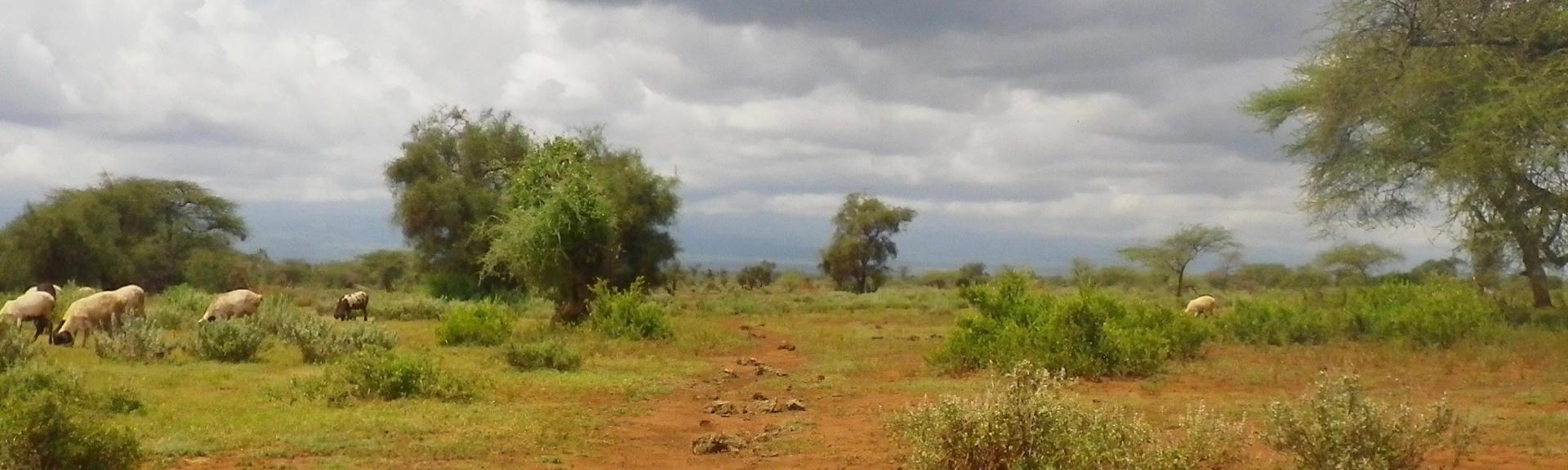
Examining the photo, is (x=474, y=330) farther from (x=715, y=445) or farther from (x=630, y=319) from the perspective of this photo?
(x=715, y=445)

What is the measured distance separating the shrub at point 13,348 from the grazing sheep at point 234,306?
710 centimetres

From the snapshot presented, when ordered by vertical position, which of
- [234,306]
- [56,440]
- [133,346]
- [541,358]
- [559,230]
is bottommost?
[56,440]

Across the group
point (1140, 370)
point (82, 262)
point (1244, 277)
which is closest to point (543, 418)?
point (1140, 370)

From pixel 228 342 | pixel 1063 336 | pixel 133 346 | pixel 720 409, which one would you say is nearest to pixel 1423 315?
pixel 1063 336

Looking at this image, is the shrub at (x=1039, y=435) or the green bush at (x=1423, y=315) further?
the green bush at (x=1423, y=315)

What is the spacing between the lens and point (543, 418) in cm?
1250

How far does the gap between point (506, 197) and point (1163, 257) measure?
115ft

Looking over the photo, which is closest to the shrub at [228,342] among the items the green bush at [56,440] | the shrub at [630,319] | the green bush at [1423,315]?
the shrub at [630,319]

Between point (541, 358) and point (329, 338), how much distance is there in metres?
3.66

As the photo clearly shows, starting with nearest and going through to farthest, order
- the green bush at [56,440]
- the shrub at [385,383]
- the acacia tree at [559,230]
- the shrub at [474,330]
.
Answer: the green bush at [56,440] → the shrub at [385,383] → the shrub at [474,330] → the acacia tree at [559,230]

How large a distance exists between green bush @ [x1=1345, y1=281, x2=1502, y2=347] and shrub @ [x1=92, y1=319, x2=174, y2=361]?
19.6 meters

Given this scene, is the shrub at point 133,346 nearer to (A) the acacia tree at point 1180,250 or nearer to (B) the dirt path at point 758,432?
(B) the dirt path at point 758,432

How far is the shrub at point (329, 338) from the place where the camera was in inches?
718

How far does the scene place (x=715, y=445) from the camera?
10.9m
